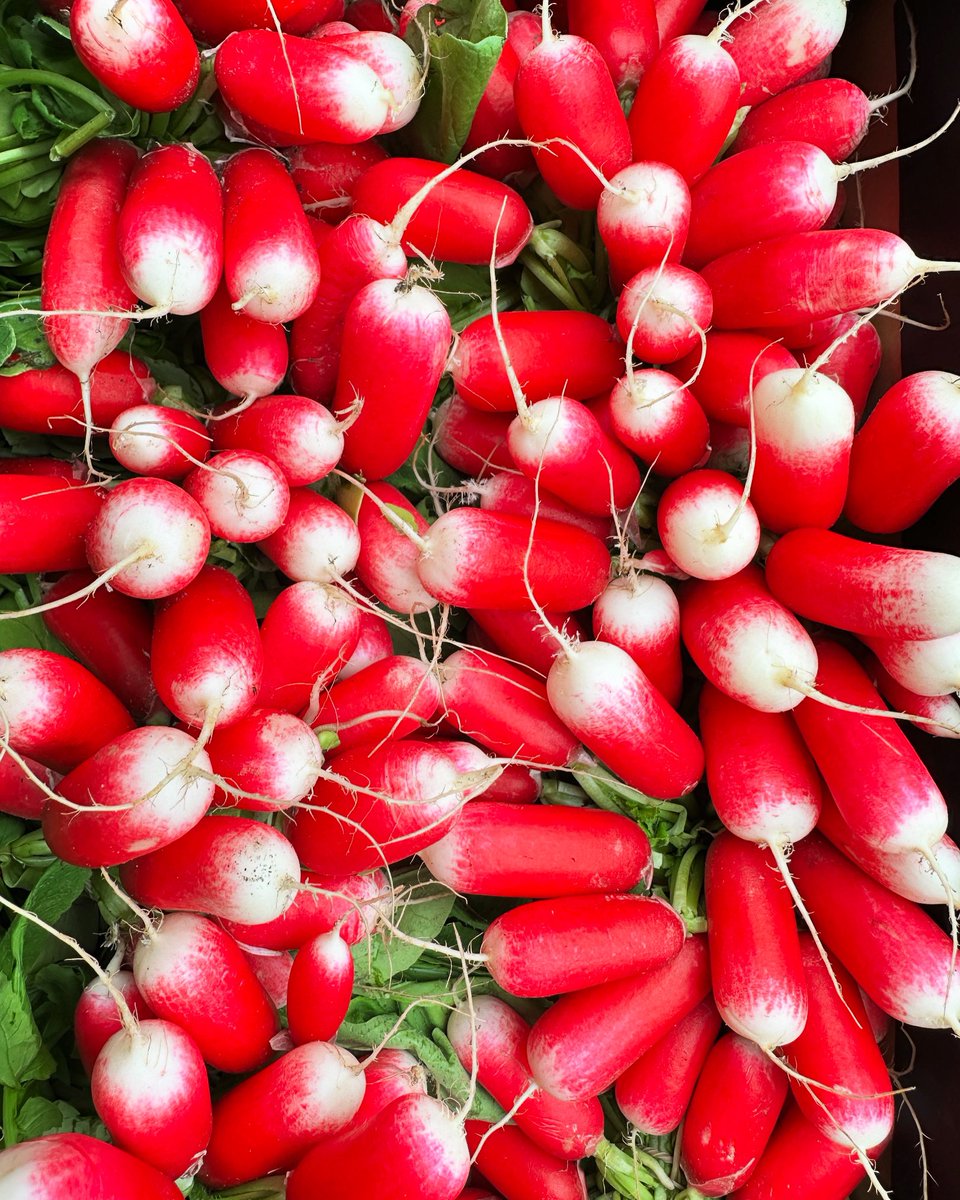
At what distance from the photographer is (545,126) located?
1.55 metres

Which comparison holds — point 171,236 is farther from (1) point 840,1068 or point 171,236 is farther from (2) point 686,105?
(1) point 840,1068

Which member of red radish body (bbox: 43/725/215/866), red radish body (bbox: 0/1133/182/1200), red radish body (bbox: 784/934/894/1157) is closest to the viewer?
red radish body (bbox: 0/1133/182/1200)

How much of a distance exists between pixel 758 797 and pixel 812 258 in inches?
34.8

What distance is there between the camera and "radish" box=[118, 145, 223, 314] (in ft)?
4.25

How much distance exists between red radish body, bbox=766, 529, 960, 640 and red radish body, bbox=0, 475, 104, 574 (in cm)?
108

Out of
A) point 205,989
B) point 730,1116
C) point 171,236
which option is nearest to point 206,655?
point 205,989

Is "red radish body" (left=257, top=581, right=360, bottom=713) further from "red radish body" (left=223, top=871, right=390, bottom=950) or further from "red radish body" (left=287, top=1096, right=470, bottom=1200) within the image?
"red radish body" (left=287, top=1096, right=470, bottom=1200)

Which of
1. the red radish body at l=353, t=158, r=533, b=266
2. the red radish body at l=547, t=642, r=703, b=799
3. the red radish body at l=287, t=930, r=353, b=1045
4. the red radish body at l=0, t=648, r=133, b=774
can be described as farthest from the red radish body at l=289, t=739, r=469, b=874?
the red radish body at l=353, t=158, r=533, b=266

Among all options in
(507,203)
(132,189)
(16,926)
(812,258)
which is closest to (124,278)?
(132,189)

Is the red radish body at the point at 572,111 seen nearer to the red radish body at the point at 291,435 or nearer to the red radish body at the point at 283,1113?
the red radish body at the point at 291,435

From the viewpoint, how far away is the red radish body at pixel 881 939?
59.3 inches

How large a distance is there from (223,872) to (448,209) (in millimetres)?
1109

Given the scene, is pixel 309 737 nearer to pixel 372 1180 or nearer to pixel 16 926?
pixel 16 926

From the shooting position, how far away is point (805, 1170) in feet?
5.29
